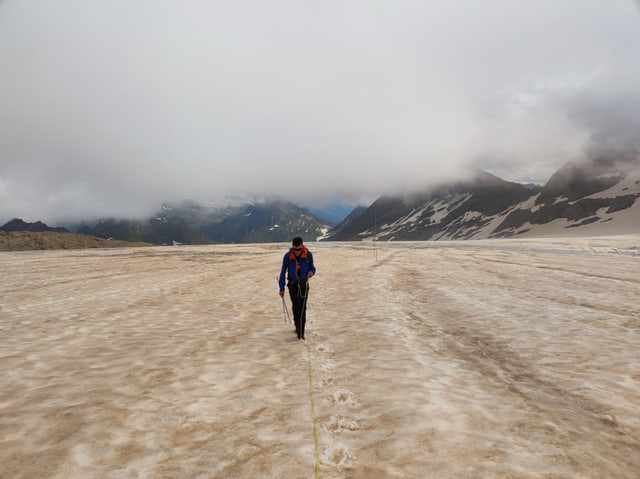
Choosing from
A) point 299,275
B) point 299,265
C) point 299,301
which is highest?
point 299,265

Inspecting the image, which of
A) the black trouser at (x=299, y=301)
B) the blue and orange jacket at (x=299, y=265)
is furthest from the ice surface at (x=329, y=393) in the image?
the blue and orange jacket at (x=299, y=265)

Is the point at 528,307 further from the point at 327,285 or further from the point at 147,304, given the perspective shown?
the point at 147,304

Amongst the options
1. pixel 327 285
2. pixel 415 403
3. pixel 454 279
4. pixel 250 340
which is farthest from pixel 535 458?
pixel 454 279

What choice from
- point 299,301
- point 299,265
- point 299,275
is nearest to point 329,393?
point 299,301

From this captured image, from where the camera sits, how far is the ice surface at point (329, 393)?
5027 mm

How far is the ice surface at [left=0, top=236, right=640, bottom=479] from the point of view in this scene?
16.5 ft

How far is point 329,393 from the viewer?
24.4 ft

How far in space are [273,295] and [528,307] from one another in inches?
551

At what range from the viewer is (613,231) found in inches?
6954

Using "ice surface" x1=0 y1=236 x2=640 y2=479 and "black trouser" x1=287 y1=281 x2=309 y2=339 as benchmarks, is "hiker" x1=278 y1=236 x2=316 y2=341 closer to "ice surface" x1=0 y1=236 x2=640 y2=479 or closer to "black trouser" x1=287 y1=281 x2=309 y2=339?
"black trouser" x1=287 y1=281 x2=309 y2=339

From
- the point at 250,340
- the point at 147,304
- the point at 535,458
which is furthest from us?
the point at 147,304

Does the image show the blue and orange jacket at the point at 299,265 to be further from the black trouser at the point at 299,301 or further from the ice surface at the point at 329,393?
the ice surface at the point at 329,393

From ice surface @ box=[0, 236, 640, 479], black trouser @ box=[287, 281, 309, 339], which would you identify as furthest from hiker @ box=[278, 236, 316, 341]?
ice surface @ box=[0, 236, 640, 479]

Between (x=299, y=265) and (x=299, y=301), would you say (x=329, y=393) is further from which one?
(x=299, y=265)
